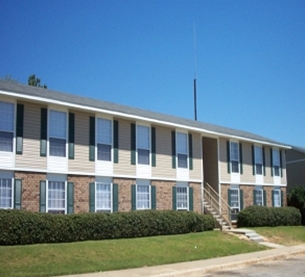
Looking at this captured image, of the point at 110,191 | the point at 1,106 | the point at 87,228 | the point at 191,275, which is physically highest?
the point at 1,106

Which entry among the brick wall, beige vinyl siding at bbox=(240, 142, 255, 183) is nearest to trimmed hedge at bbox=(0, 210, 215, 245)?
the brick wall

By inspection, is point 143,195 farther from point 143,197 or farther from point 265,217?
point 265,217

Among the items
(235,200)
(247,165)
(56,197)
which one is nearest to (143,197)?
(56,197)

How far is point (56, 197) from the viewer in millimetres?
20453

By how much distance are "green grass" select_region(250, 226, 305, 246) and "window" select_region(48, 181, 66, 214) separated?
454 inches

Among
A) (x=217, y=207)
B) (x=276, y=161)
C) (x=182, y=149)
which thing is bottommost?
(x=217, y=207)

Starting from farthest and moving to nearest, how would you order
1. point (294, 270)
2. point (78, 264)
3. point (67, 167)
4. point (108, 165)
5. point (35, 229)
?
point (108, 165), point (67, 167), point (35, 229), point (294, 270), point (78, 264)

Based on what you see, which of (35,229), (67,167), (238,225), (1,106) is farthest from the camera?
(238,225)

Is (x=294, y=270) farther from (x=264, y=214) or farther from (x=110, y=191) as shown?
(x=264, y=214)

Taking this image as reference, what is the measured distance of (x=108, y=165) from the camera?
2264 cm

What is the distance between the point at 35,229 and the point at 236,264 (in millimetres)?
7493

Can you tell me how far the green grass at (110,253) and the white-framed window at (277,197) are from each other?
12.0m

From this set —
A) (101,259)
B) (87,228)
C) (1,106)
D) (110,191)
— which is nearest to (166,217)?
(110,191)

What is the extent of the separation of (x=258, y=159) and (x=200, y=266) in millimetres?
17855
